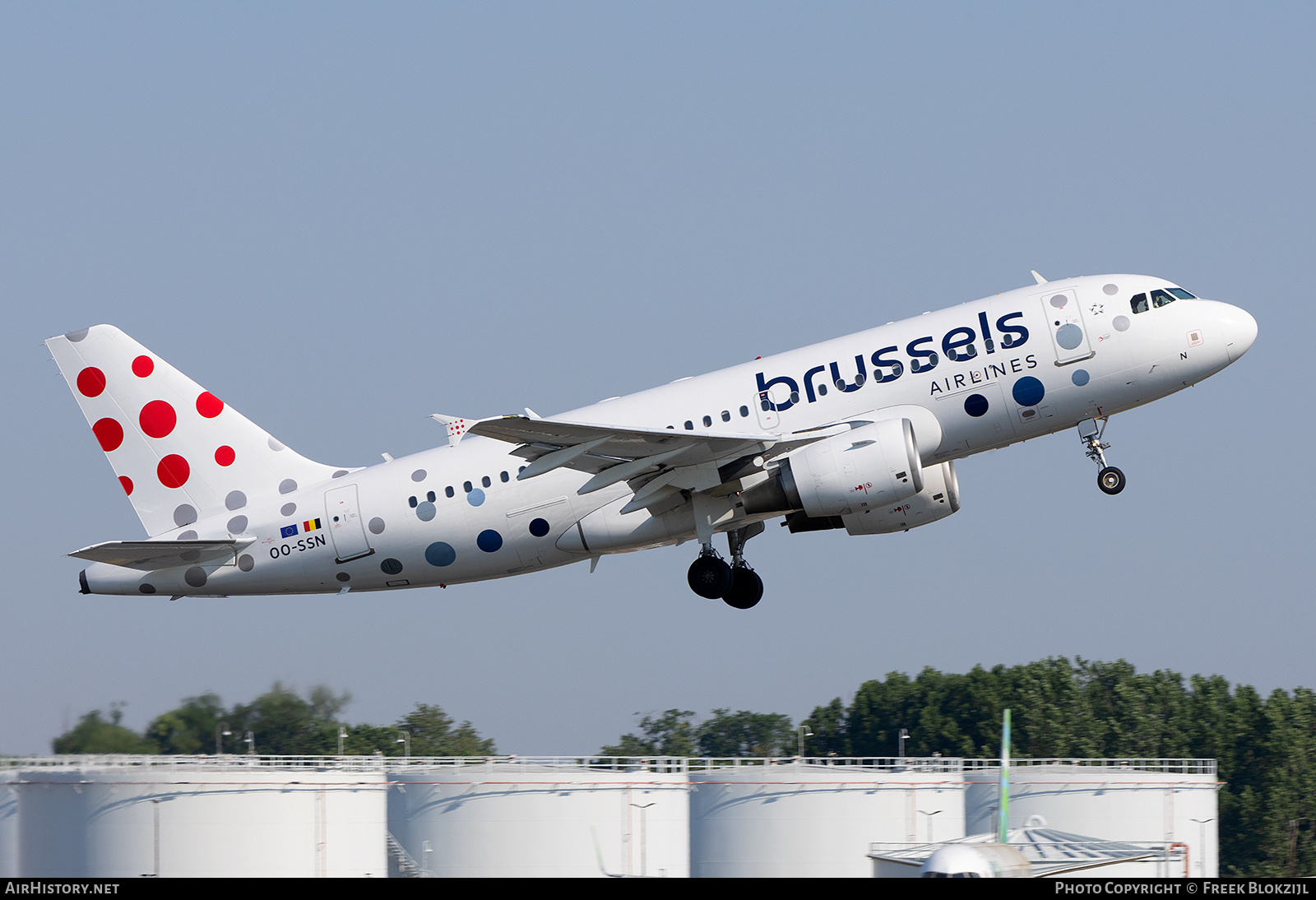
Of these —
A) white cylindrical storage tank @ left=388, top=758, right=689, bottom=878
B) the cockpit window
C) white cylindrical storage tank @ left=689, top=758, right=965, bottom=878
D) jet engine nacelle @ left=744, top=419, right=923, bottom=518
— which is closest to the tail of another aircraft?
jet engine nacelle @ left=744, top=419, right=923, bottom=518

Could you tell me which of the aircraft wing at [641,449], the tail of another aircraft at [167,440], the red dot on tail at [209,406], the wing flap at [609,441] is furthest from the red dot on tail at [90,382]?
the wing flap at [609,441]

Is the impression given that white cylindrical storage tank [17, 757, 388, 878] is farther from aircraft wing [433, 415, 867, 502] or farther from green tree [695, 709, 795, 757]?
green tree [695, 709, 795, 757]

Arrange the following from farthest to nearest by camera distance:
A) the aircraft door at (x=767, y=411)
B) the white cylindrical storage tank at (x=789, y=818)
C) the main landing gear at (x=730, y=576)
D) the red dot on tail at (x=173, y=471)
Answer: the white cylindrical storage tank at (x=789, y=818)
the red dot on tail at (x=173, y=471)
the main landing gear at (x=730, y=576)
the aircraft door at (x=767, y=411)

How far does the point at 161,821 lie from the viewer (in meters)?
41.8

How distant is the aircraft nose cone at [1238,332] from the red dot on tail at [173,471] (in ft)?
A: 83.1

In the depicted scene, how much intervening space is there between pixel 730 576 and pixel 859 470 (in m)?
4.84

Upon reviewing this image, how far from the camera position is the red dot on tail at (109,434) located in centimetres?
4050

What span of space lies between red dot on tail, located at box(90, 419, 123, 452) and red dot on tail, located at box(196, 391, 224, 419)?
2049 millimetres

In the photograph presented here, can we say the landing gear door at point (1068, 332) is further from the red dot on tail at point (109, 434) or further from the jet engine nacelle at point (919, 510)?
the red dot on tail at point (109, 434)

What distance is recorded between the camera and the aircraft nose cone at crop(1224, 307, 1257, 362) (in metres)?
34.7

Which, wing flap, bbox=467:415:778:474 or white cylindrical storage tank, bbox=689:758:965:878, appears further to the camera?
white cylindrical storage tank, bbox=689:758:965:878

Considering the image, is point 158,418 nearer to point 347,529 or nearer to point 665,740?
point 347,529

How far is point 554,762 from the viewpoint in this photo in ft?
163

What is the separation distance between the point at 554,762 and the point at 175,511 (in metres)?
15.9
